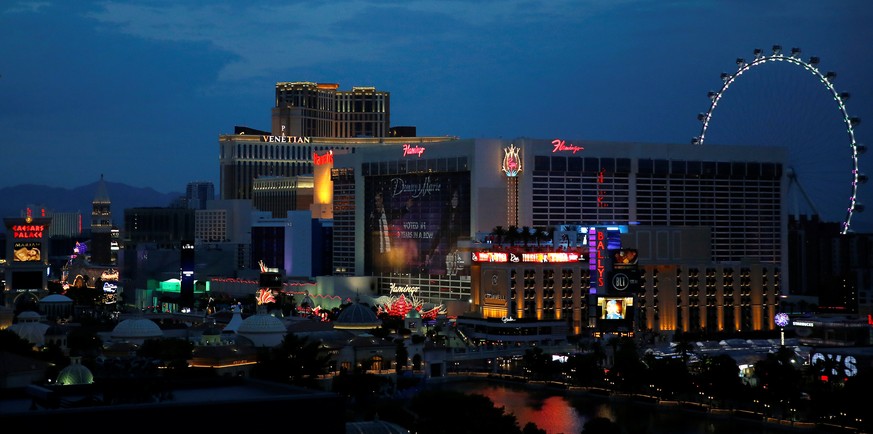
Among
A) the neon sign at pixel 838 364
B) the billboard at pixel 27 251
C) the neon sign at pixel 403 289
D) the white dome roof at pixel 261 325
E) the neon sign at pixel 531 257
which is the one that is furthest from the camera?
the billboard at pixel 27 251

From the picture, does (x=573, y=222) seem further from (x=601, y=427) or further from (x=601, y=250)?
(x=601, y=427)

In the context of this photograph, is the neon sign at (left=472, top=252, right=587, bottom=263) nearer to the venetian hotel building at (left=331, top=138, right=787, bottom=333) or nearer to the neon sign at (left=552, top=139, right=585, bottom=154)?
the venetian hotel building at (left=331, top=138, right=787, bottom=333)

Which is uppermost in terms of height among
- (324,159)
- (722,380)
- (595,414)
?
(324,159)

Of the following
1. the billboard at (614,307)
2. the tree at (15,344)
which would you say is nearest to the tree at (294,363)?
the tree at (15,344)

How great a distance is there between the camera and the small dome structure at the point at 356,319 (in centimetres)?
11431

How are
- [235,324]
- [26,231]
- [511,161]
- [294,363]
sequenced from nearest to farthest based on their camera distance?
[294,363] → [235,324] → [511,161] → [26,231]

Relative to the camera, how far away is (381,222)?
502ft

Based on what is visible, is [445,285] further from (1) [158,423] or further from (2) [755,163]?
(1) [158,423]

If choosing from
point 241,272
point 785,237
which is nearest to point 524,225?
point 785,237

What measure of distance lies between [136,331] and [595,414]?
40.5 metres

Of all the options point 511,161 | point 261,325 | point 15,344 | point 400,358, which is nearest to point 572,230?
point 511,161

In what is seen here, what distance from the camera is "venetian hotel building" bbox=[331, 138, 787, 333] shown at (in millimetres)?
126188

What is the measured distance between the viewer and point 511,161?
13825 cm

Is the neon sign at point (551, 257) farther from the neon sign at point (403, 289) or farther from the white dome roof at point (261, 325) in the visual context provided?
the white dome roof at point (261, 325)
